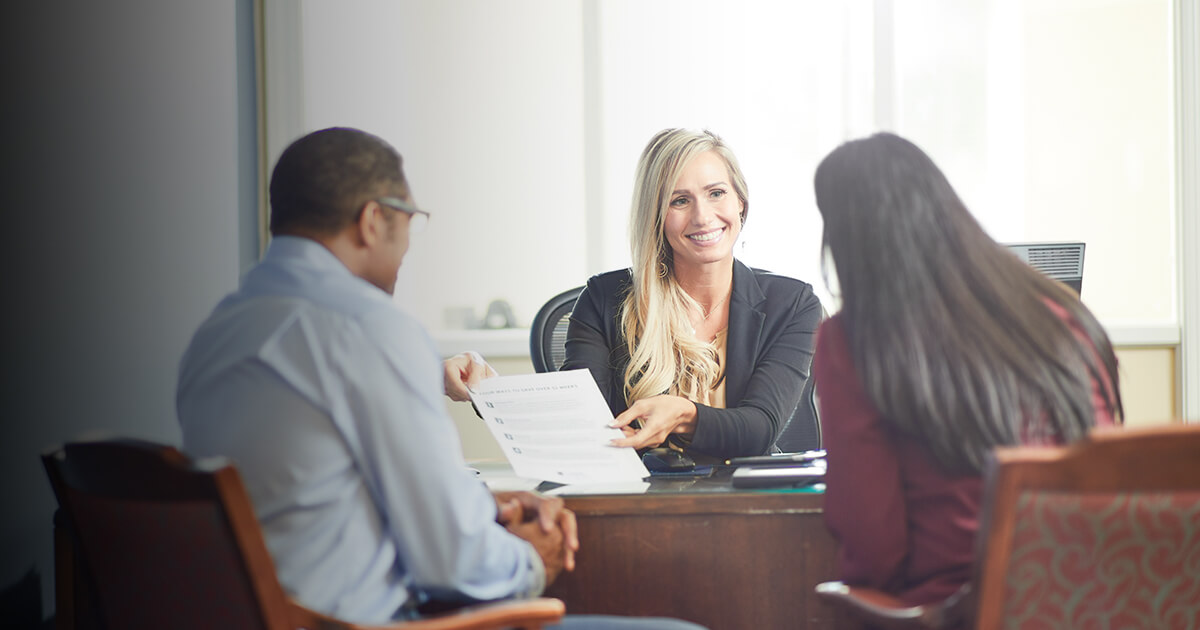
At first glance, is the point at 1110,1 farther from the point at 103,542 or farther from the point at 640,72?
the point at 103,542

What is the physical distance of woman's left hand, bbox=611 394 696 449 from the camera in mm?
1697

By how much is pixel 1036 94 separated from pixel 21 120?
365 centimetres

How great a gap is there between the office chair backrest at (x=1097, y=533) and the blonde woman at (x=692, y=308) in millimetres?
1057

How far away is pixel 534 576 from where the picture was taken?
1.22 meters

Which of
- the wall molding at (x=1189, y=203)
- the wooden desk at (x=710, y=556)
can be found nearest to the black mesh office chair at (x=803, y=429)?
the wooden desk at (x=710, y=556)

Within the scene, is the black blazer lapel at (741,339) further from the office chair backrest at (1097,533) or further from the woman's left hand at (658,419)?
the office chair backrest at (1097,533)

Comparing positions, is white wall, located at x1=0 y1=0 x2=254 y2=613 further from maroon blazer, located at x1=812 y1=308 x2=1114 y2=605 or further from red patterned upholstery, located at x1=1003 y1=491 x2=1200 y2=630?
red patterned upholstery, located at x1=1003 y1=491 x2=1200 y2=630

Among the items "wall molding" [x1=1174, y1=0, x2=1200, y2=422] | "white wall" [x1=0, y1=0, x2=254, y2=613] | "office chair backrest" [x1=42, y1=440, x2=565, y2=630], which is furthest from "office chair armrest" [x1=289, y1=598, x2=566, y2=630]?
"wall molding" [x1=1174, y1=0, x2=1200, y2=422]

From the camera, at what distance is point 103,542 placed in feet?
3.59

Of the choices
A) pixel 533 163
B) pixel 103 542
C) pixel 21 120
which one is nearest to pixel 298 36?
pixel 533 163

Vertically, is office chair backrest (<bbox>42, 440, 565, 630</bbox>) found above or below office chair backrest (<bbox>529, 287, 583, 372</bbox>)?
below

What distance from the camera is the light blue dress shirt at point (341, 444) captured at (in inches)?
42.2

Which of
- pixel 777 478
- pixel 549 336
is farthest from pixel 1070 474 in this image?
pixel 549 336

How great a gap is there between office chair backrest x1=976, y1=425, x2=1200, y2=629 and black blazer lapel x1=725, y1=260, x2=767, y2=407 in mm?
1188
